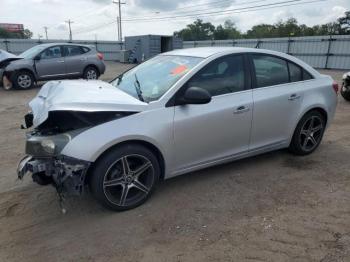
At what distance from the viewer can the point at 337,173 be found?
14.8 ft

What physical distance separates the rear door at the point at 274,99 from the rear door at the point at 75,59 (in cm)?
1019

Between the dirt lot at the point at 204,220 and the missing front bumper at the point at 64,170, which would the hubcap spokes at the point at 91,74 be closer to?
the dirt lot at the point at 204,220

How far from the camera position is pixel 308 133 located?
Answer: 502 cm

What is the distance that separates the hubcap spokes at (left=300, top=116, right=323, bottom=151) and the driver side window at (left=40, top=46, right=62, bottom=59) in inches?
412

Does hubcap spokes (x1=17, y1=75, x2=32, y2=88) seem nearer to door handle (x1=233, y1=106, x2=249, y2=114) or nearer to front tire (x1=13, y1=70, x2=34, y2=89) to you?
front tire (x1=13, y1=70, x2=34, y2=89)

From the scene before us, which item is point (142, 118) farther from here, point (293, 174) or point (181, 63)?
point (293, 174)

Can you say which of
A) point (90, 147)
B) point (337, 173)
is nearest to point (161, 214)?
point (90, 147)

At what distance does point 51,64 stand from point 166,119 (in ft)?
34.1

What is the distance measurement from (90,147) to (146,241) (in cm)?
102

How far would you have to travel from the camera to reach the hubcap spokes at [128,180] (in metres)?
3.41

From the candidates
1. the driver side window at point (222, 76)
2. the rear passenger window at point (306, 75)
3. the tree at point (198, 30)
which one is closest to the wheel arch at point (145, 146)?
the driver side window at point (222, 76)

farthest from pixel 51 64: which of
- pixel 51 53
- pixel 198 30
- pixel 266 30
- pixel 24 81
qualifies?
pixel 198 30

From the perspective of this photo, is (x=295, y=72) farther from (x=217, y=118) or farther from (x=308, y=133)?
(x=217, y=118)

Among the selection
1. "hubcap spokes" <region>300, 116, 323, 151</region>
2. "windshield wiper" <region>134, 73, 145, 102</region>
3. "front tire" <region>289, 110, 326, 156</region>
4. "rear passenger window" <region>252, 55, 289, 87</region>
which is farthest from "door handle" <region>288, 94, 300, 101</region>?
"windshield wiper" <region>134, 73, 145, 102</region>
